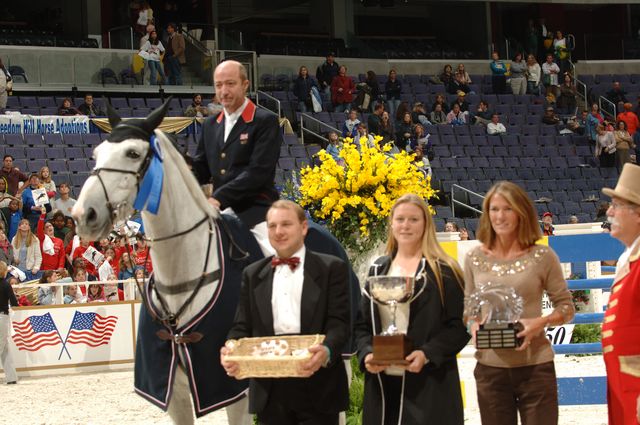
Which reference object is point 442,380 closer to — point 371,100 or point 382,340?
point 382,340

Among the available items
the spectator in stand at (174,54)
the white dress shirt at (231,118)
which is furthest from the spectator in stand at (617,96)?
the white dress shirt at (231,118)

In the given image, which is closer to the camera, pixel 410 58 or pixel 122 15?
pixel 122 15

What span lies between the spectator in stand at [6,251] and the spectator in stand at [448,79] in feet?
45.9

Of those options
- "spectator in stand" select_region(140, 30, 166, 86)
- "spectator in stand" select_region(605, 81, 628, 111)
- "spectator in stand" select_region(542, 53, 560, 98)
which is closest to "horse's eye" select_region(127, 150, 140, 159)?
"spectator in stand" select_region(140, 30, 166, 86)

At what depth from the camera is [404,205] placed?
4574 millimetres

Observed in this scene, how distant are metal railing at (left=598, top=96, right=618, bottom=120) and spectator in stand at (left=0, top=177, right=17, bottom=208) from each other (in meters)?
16.0

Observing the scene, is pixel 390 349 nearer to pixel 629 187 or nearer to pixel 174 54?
pixel 629 187

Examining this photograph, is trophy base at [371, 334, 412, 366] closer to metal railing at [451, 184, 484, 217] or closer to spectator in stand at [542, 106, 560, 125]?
metal railing at [451, 184, 484, 217]

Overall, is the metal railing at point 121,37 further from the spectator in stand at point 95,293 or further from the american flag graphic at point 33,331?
the american flag graphic at point 33,331

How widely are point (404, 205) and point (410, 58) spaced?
2408cm

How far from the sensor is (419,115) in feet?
76.1

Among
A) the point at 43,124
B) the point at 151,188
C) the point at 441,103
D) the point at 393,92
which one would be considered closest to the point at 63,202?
the point at 43,124

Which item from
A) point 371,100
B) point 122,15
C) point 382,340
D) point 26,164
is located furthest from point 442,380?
point 122,15

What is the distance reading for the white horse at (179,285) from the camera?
5156mm
